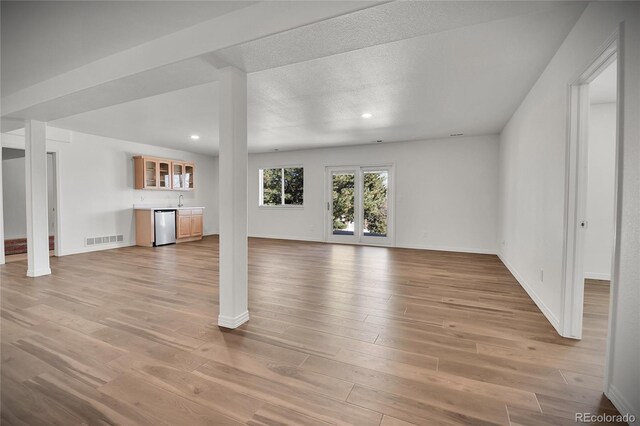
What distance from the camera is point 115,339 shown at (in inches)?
88.4

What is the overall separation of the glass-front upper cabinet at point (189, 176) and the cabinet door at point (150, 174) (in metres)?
0.89

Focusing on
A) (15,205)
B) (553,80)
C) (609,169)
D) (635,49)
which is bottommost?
(15,205)

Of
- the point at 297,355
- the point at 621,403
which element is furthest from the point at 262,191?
the point at 621,403

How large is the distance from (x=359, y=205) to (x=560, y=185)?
16.3 feet

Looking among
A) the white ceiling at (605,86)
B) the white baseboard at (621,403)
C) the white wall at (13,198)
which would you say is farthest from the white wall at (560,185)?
the white wall at (13,198)

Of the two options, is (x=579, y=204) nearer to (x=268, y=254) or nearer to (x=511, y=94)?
(x=511, y=94)

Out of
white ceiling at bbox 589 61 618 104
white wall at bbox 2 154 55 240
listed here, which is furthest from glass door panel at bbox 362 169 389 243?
white wall at bbox 2 154 55 240

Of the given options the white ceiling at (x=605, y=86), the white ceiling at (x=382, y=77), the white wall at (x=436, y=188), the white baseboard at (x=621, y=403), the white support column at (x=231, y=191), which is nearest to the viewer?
the white baseboard at (x=621, y=403)

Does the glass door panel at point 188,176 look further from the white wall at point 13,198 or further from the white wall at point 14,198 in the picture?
the white wall at point 13,198

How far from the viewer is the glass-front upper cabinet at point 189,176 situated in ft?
26.3

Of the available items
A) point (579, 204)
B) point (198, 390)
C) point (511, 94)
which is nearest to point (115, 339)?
point (198, 390)

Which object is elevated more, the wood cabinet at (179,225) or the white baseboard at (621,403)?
the wood cabinet at (179,225)

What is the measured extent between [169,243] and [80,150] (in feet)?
8.84

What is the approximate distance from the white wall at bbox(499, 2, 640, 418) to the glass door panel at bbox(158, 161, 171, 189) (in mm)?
7594
